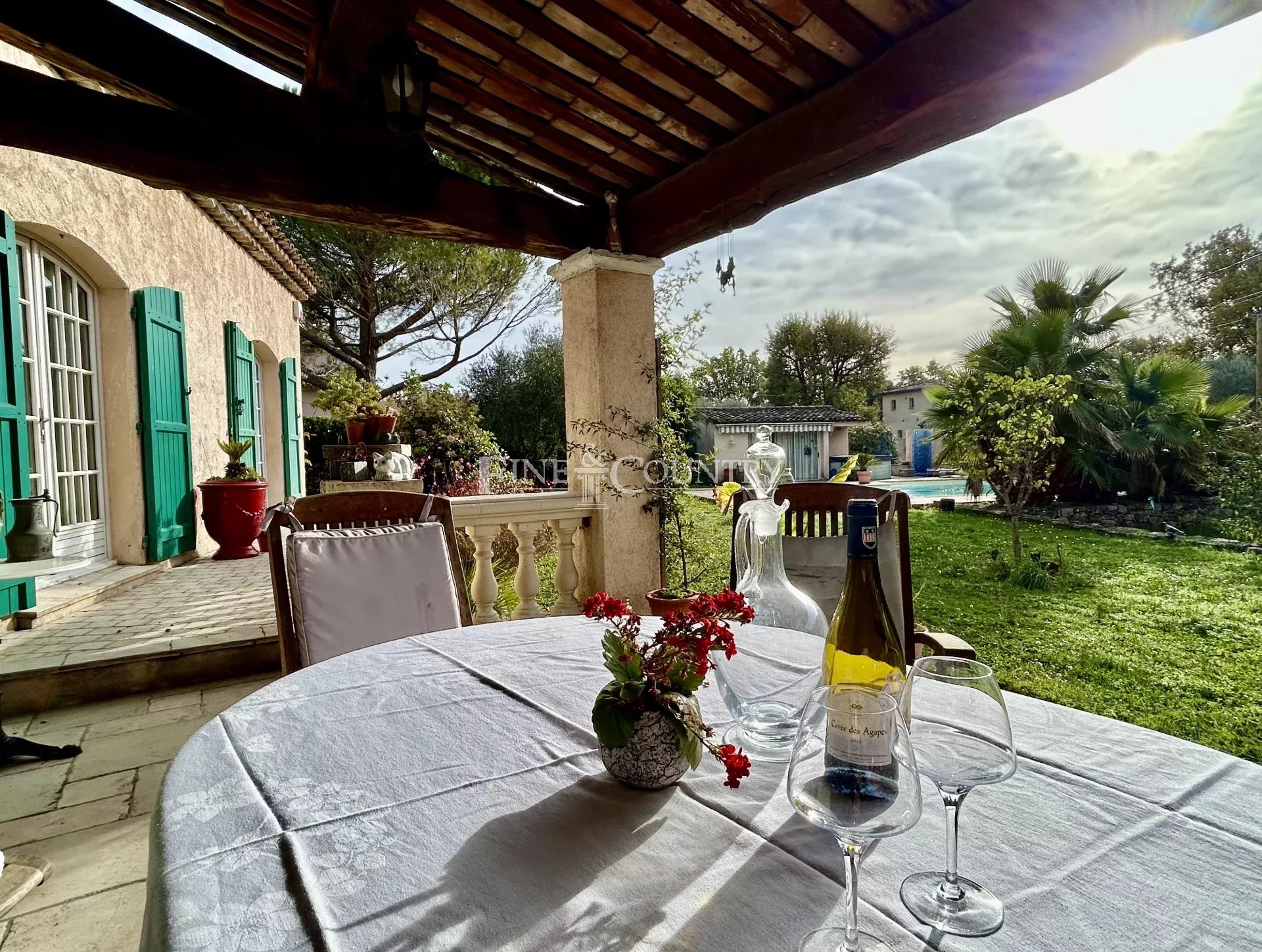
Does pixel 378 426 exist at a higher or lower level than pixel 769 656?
higher

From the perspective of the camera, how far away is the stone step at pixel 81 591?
286 cm

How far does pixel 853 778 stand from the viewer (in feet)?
1.55

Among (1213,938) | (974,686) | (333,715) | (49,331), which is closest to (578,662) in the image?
(333,715)

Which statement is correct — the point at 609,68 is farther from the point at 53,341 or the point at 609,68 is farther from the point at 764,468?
the point at 53,341

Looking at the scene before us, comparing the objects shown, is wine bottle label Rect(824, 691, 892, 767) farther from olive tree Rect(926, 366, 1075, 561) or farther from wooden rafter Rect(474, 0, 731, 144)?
olive tree Rect(926, 366, 1075, 561)

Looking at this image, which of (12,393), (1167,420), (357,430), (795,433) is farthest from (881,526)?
(795,433)

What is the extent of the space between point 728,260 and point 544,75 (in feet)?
3.29

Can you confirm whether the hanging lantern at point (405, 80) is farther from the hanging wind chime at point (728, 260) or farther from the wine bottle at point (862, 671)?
the wine bottle at point (862, 671)

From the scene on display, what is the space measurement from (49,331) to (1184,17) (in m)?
4.97

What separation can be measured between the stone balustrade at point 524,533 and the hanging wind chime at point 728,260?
1.21m

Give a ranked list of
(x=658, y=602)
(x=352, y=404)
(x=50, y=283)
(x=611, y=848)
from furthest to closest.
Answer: (x=352, y=404), (x=50, y=283), (x=658, y=602), (x=611, y=848)

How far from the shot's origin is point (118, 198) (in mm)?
3809

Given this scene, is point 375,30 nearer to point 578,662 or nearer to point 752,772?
point 578,662

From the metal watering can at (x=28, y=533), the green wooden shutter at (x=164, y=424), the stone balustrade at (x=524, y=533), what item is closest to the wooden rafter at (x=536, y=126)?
the stone balustrade at (x=524, y=533)
